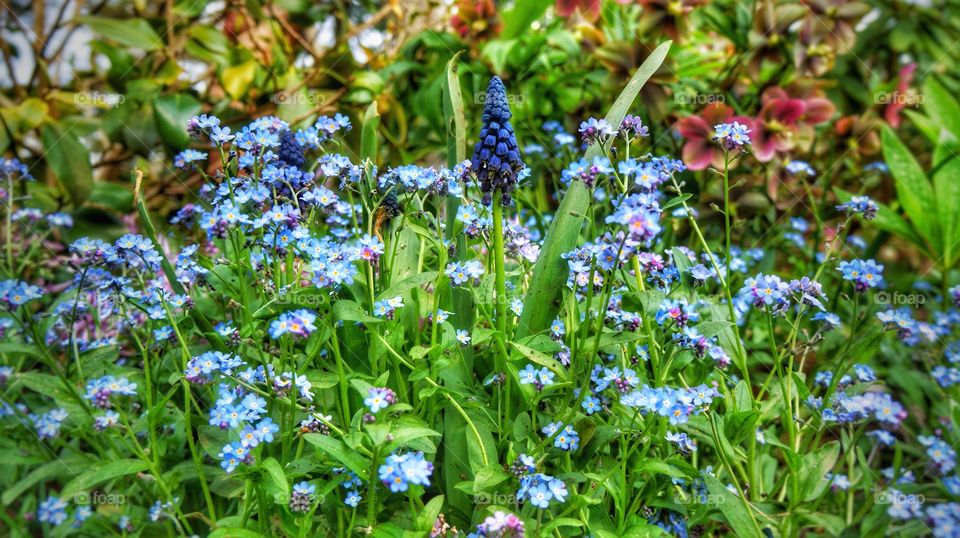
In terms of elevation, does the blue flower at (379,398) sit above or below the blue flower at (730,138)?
below

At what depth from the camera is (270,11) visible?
3.04 meters

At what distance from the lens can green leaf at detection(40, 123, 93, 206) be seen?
2.62 metres

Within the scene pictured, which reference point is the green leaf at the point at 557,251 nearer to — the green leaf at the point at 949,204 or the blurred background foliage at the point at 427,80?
the blurred background foliage at the point at 427,80

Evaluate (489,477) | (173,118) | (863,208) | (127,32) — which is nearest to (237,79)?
(173,118)

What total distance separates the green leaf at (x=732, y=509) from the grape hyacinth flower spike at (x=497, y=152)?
0.70 metres

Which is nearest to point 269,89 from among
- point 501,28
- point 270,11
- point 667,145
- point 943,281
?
point 270,11

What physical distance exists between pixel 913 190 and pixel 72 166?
296cm

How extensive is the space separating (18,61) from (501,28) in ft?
7.55

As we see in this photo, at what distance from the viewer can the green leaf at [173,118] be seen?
2686mm

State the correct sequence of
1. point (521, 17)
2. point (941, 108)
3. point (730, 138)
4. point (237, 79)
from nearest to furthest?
point (730, 138), point (237, 79), point (521, 17), point (941, 108)

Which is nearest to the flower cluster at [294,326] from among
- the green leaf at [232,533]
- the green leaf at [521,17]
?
the green leaf at [232,533]

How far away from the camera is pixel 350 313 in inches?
56.0

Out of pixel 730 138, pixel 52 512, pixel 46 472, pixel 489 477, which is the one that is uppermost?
pixel 730 138

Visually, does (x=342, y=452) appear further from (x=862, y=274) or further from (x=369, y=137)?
(x=862, y=274)
